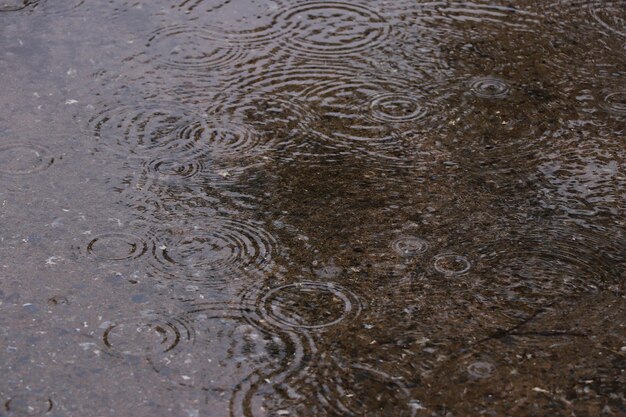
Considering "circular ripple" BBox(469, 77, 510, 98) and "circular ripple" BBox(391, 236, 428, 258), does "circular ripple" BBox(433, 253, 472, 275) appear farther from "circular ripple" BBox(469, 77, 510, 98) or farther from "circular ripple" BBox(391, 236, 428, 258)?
"circular ripple" BBox(469, 77, 510, 98)

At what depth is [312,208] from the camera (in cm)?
360

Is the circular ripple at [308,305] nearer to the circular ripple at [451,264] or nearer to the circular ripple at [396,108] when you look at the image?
the circular ripple at [451,264]

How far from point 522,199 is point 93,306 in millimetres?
1720

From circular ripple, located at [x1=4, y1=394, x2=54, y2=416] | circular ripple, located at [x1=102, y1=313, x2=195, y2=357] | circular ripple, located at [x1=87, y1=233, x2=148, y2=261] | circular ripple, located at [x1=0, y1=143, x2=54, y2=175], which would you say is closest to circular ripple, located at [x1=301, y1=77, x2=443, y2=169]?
circular ripple, located at [x1=87, y1=233, x2=148, y2=261]

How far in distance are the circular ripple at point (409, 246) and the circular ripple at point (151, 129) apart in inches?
40.7

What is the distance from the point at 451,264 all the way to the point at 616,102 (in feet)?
4.90

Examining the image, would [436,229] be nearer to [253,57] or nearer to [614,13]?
[253,57]

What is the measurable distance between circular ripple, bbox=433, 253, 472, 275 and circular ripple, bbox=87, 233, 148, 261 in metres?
1.08

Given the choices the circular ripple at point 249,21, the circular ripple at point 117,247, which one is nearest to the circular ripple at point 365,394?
the circular ripple at point 117,247

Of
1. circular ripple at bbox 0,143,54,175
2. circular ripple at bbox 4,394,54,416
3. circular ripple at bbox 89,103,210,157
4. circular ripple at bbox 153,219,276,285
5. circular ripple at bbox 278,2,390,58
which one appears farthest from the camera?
circular ripple at bbox 278,2,390,58

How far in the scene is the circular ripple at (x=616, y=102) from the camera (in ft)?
13.8

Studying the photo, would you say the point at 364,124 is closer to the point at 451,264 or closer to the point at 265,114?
the point at 265,114

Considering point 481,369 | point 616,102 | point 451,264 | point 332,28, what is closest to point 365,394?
point 481,369

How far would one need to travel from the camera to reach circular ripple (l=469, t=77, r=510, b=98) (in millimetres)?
4293
